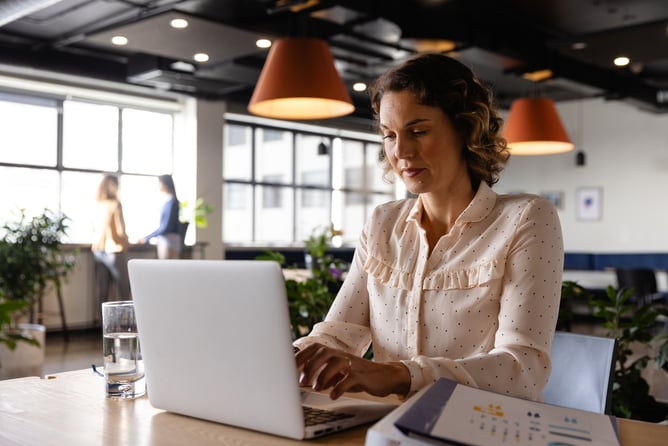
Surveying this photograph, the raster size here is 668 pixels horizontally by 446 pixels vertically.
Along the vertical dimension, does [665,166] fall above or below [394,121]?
above

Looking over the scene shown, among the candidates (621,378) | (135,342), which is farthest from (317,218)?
(135,342)

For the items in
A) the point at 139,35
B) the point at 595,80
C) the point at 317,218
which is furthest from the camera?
the point at 317,218

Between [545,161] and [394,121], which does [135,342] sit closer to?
[394,121]

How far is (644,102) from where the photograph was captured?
377 inches

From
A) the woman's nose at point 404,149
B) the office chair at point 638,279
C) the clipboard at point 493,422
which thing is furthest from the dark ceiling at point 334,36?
the clipboard at point 493,422

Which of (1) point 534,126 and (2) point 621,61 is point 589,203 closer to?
(2) point 621,61

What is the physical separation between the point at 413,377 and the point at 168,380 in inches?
16.5

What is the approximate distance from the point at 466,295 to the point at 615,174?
10580 mm

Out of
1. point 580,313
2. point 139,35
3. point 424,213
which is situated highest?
point 139,35

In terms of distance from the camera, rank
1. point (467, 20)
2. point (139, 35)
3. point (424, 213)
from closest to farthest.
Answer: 1. point (424, 213)
2. point (139, 35)
3. point (467, 20)

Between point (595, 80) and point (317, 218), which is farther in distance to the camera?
point (317, 218)

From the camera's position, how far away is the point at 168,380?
1.22m

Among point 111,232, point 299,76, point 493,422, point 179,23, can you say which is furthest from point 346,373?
point 111,232

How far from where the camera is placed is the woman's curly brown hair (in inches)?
62.1
